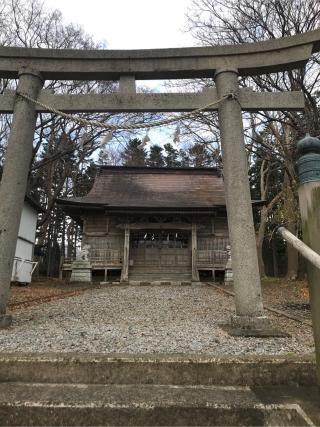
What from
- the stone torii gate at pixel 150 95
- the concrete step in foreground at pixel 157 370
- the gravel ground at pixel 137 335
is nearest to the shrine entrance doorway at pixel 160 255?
the gravel ground at pixel 137 335

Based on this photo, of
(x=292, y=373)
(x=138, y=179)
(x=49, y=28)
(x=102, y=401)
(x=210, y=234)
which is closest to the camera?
(x=102, y=401)

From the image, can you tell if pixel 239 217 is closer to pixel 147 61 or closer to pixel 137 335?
pixel 137 335

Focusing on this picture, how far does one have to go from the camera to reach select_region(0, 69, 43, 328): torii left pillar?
4.70 m

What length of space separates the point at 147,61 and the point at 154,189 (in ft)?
50.3

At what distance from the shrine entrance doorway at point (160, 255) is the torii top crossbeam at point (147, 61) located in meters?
13.0

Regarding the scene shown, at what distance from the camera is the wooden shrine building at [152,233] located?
17.3 metres

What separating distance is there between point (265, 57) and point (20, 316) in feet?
18.6

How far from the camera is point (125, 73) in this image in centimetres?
528

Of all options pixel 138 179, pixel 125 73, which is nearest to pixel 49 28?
pixel 138 179

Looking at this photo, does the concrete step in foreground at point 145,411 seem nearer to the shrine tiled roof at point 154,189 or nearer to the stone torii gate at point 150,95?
the stone torii gate at point 150,95

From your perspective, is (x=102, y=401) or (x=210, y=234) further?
(x=210, y=234)

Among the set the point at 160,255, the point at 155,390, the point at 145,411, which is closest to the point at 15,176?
the point at 155,390

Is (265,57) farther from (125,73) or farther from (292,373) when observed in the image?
(292,373)

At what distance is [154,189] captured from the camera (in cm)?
2055
